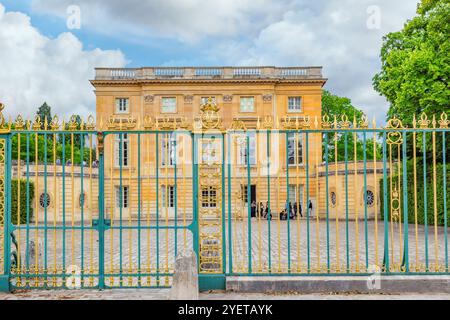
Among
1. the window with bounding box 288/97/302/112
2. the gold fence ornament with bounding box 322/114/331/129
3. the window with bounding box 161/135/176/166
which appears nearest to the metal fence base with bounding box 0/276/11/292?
the window with bounding box 161/135/176/166

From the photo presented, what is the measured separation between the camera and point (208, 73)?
33.8m

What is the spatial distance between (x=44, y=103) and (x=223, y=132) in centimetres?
4846

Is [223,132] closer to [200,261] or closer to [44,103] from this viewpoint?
[200,261]

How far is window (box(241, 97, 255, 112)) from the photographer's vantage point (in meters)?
33.8

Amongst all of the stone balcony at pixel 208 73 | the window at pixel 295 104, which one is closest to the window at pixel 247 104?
the stone balcony at pixel 208 73

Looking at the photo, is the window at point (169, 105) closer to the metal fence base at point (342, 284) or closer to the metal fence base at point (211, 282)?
the metal fence base at point (211, 282)

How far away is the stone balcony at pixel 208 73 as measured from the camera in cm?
3331

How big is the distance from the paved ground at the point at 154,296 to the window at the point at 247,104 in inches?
1085

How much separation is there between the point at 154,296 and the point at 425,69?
1422 centimetres

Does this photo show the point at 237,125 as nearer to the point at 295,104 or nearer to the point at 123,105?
the point at 295,104

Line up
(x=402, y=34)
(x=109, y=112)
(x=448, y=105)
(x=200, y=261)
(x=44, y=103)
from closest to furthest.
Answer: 1. (x=200, y=261)
2. (x=448, y=105)
3. (x=402, y=34)
4. (x=109, y=112)
5. (x=44, y=103)

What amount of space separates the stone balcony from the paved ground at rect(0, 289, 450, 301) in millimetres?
27488

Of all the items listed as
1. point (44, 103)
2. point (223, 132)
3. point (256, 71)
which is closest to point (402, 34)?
point (256, 71)
